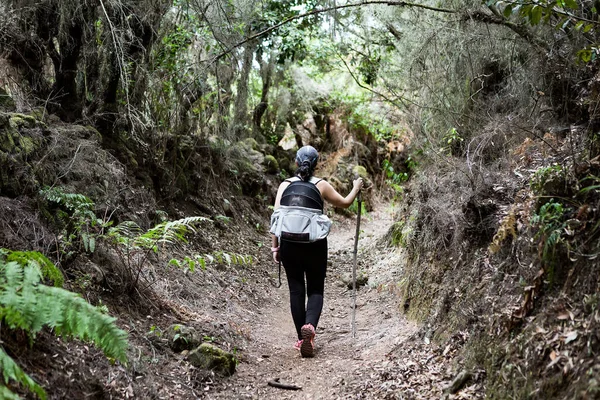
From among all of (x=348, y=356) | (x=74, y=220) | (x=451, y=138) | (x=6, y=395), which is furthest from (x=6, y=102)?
(x=451, y=138)

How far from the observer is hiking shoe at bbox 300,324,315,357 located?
5.19 m

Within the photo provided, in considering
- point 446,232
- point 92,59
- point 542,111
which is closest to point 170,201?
point 92,59

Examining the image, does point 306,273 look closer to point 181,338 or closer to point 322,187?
point 322,187

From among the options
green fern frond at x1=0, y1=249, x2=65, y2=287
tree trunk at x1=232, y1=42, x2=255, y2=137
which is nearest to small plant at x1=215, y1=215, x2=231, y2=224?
tree trunk at x1=232, y1=42, x2=255, y2=137

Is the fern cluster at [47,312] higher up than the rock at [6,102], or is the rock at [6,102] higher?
the rock at [6,102]

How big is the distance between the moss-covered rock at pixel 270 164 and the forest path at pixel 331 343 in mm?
5566

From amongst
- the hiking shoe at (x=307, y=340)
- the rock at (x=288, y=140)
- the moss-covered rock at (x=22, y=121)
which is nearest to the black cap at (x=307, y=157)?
the hiking shoe at (x=307, y=340)

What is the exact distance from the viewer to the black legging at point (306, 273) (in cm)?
542

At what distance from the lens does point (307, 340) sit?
519 cm

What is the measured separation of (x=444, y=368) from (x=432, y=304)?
4.16 feet

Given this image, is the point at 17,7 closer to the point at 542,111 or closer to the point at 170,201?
the point at 170,201

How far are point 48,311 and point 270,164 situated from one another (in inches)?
468

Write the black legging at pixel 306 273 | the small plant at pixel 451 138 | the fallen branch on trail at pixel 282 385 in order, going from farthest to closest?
the small plant at pixel 451 138, the black legging at pixel 306 273, the fallen branch on trail at pixel 282 385

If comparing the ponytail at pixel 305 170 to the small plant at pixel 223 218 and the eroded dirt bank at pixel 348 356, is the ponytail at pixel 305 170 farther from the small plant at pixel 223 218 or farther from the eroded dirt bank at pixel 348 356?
the small plant at pixel 223 218
